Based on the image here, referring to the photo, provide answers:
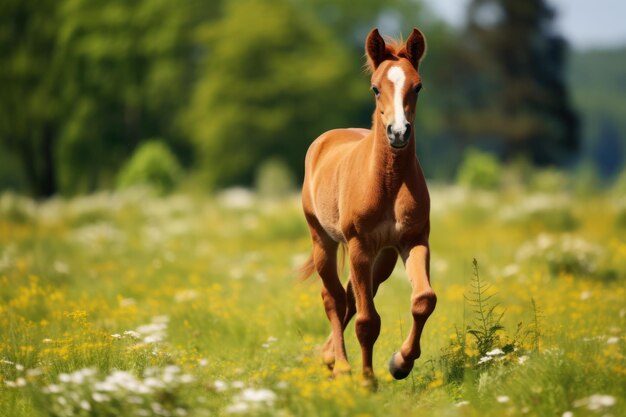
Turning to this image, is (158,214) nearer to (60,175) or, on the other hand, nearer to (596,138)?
(60,175)

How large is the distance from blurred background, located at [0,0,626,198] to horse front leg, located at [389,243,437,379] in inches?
862

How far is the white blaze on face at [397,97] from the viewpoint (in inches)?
208

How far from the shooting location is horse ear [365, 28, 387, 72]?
5.84 meters

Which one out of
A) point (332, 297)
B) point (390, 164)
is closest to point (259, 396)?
point (390, 164)

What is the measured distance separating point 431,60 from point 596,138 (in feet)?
195

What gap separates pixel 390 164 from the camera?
5.76 meters

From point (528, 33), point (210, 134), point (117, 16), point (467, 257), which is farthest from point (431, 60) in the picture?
point (467, 257)

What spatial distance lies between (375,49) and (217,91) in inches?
1326

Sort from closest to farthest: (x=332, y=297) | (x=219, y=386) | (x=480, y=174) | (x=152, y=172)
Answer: (x=219, y=386)
(x=332, y=297)
(x=152, y=172)
(x=480, y=174)

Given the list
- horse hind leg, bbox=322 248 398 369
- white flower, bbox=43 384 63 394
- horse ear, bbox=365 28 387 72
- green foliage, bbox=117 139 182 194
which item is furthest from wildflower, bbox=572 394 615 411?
green foliage, bbox=117 139 182 194

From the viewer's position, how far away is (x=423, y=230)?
19.2 feet

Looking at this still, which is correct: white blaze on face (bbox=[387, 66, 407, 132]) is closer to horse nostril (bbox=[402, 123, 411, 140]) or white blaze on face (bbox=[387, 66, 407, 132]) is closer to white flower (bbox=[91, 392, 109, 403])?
horse nostril (bbox=[402, 123, 411, 140])

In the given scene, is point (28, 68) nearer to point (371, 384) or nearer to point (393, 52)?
point (393, 52)

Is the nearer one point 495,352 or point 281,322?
point 495,352
